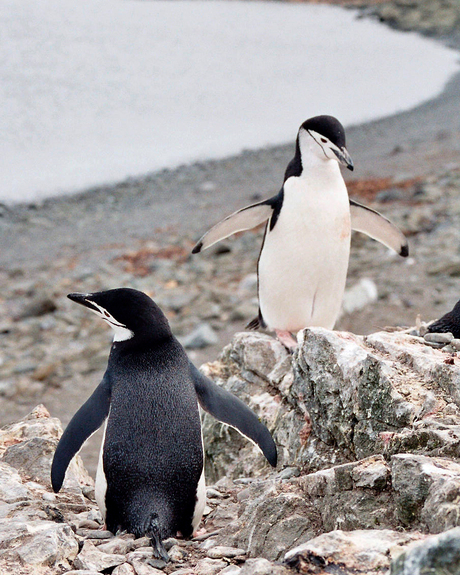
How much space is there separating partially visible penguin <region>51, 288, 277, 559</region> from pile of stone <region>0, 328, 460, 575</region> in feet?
0.29

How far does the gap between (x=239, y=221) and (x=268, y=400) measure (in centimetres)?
127

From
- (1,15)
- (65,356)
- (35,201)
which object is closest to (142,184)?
(35,201)

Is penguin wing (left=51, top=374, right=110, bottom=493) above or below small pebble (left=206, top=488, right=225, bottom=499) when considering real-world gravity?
above

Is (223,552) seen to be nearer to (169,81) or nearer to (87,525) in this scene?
(87,525)

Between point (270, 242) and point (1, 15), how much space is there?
774 inches

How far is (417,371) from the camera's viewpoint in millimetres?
2652

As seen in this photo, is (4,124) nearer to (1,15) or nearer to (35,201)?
(35,201)

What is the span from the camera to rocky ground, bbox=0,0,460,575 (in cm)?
198

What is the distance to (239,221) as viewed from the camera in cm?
445

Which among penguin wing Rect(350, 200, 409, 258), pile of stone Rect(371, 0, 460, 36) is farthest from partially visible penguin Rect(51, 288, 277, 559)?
pile of stone Rect(371, 0, 460, 36)

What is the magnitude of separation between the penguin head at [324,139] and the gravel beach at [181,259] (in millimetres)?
1879

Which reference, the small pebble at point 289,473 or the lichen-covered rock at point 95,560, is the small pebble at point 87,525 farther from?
the small pebble at point 289,473

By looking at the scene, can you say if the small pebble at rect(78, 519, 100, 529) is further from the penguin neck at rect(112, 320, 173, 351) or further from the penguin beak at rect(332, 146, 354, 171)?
the penguin beak at rect(332, 146, 354, 171)

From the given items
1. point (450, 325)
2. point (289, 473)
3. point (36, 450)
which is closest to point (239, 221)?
point (450, 325)
